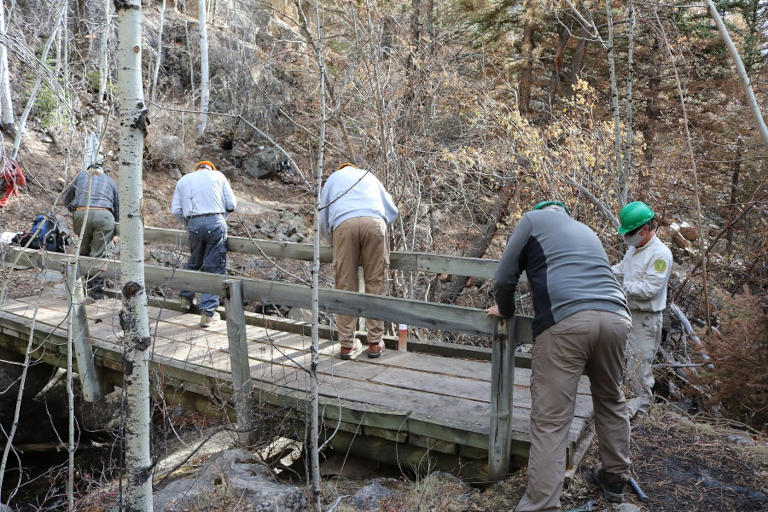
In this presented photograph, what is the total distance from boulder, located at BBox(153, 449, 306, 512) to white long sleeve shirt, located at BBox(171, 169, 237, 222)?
3.32 meters

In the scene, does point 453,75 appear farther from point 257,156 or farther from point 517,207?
point 257,156

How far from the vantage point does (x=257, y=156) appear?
19109 mm

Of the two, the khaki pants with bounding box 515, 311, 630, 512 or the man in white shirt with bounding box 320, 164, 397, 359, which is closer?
the khaki pants with bounding box 515, 311, 630, 512

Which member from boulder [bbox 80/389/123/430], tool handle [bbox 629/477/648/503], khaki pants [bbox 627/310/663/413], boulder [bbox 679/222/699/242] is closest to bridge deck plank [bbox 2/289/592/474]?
tool handle [bbox 629/477/648/503]

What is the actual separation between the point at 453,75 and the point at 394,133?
2.09 metres

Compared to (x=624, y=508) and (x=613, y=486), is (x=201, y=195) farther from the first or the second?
(x=624, y=508)

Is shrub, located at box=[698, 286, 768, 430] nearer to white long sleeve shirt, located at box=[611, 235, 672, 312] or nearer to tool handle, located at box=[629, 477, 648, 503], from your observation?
white long sleeve shirt, located at box=[611, 235, 672, 312]

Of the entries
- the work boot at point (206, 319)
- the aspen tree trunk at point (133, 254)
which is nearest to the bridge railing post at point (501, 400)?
the aspen tree trunk at point (133, 254)

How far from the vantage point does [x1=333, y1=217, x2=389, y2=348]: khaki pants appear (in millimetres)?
4953

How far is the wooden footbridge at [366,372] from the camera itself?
3567mm

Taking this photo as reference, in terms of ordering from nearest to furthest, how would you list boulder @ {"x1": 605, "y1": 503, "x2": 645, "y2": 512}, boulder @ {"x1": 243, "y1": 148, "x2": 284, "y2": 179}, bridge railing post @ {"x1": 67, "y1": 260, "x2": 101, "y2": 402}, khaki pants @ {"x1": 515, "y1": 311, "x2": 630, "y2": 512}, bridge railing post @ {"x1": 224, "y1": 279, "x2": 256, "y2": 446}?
khaki pants @ {"x1": 515, "y1": 311, "x2": 630, "y2": 512}, boulder @ {"x1": 605, "y1": 503, "x2": 645, "y2": 512}, bridge railing post @ {"x1": 224, "y1": 279, "x2": 256, "y2": 446}, bridge railing post @ {"x1": 67, "y1": 260, "x2": 101, "y2": 402}, boulder @ {"x1": 243, "y1": 148, "x2": 284, "y2": 179}

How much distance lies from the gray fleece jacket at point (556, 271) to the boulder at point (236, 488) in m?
1.81

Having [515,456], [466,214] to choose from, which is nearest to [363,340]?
[515,456]

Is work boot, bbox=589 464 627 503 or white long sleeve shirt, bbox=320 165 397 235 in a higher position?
white long sleeve shirt, bbox=320 165 397 235
